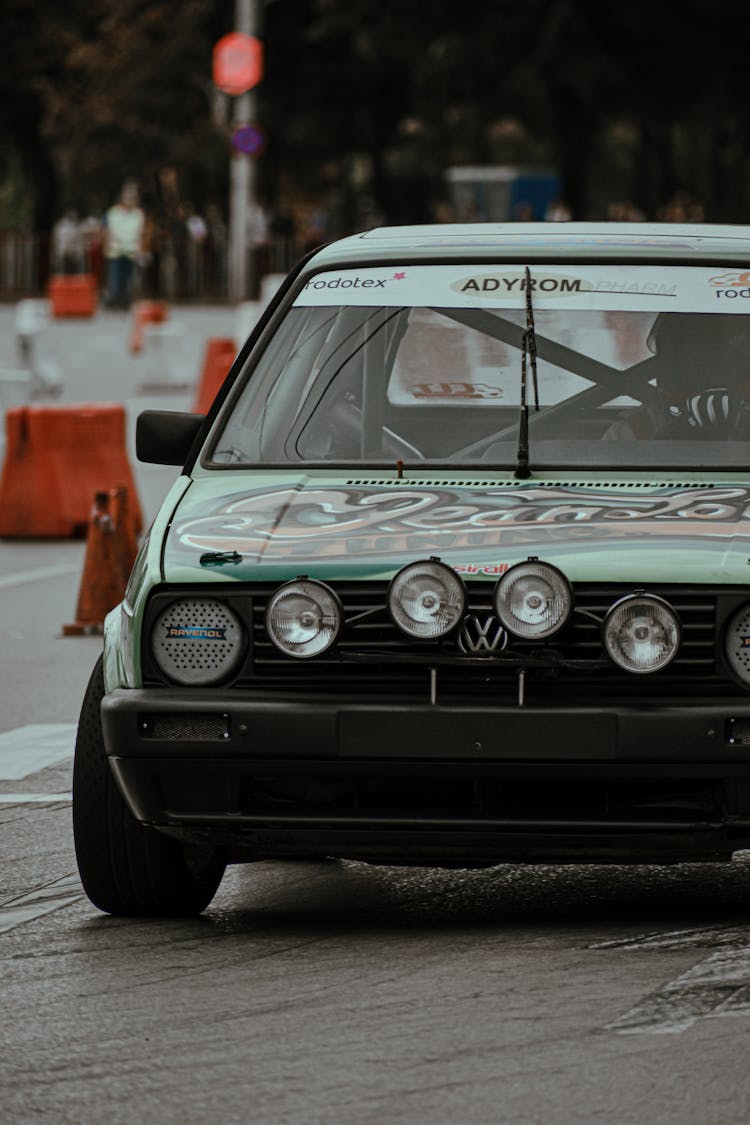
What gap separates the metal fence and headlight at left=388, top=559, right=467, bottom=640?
173ft

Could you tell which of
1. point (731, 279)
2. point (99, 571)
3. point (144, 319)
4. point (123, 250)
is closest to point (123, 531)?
point (99, 571)

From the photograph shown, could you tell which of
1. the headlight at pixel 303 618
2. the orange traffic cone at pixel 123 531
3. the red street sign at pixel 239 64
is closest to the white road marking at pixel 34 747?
the orange traffic cone at pixel 123 531

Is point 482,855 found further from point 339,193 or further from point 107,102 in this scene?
point 339,193

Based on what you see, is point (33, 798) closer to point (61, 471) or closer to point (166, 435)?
point (166, 435)

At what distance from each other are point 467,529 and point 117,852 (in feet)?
3.63

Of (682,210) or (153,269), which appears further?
(682,210)

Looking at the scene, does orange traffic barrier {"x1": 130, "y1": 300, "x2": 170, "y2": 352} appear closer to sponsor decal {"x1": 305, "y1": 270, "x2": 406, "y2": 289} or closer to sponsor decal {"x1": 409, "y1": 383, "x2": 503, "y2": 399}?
sponsor decal {"x1": 305, "y1": 270, "x2": 406, "y2": 289}

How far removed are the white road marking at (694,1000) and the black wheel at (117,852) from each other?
1.26m

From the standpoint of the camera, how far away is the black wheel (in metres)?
6.03

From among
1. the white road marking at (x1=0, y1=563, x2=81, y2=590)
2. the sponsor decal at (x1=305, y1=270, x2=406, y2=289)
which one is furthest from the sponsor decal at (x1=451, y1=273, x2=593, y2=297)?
the white road marking at (x1=0, y1=563, x2=81, y2=590)

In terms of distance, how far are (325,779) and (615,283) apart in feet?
5.67

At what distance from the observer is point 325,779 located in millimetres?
5781

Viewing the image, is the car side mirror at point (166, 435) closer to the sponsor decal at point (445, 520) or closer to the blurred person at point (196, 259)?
the sponsor decal at point (445, 520)

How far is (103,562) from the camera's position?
38.1 ft
